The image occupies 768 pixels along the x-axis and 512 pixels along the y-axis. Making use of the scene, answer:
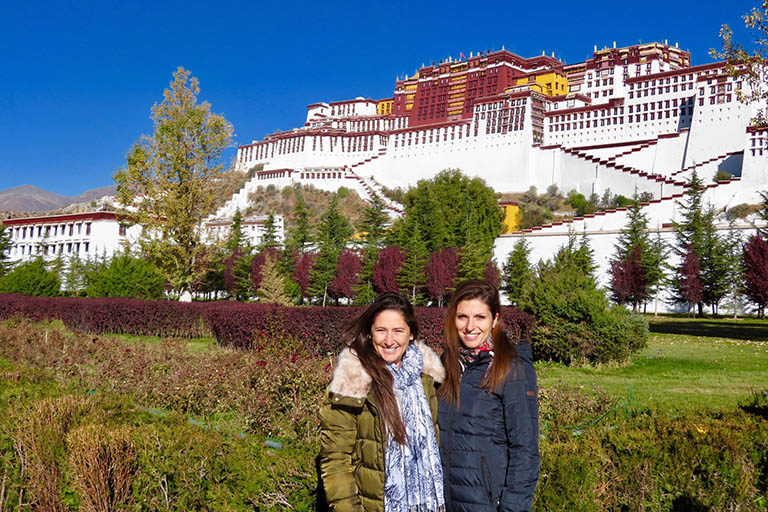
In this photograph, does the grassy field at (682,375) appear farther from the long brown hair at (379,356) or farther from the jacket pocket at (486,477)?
the long brown hair at (379,356)

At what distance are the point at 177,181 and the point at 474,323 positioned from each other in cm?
1989

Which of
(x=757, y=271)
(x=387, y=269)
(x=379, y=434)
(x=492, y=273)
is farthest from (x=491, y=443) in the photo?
(x=492, y=273)

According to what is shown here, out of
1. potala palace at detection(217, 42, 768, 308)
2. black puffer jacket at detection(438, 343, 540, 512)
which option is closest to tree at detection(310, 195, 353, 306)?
potala palace at detection(217, 42, 768, 308)

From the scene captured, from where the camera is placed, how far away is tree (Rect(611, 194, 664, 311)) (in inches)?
1320

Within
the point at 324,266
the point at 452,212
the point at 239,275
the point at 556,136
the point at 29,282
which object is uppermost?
the point at 556,136

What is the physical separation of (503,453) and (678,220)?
40.4 metres

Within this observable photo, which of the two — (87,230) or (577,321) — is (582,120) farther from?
(577,321)

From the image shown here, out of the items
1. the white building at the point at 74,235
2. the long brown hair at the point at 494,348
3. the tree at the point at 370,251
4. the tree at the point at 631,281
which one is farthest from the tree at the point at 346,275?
the long brown hair at the point at 494,348

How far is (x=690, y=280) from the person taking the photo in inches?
1286

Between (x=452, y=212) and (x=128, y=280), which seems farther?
(x=452, y=212)

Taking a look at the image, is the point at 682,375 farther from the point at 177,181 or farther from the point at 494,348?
the point at 177,181

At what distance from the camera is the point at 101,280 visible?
2088 cm

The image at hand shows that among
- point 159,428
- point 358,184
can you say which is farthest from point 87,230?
point 159,428

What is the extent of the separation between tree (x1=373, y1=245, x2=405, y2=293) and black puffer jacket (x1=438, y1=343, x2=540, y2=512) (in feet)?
109
